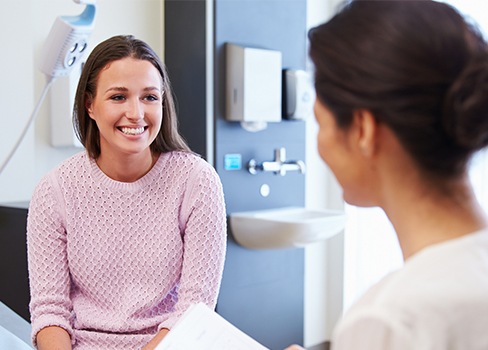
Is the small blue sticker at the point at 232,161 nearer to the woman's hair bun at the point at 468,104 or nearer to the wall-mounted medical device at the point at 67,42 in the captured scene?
the wall-mounted medical device at the point at 67,42

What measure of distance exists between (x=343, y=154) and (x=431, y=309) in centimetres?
21

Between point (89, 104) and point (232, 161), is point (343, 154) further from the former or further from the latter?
point (232, 161)

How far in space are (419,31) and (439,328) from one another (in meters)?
0.29

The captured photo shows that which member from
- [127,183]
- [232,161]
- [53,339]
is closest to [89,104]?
[127,183]

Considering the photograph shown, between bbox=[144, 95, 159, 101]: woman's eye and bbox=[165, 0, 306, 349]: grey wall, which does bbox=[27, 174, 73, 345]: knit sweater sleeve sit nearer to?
bbox=[144, 95, 159, 101]: woman's eye

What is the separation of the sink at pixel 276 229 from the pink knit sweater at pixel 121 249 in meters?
0.95

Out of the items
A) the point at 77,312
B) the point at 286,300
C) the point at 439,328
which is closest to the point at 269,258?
the point at 286,300

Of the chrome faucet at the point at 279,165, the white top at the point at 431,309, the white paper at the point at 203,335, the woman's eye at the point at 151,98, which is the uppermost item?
the woman's eye at the point at 151,98

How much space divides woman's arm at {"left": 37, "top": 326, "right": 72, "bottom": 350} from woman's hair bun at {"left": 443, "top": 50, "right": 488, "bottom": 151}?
98cm

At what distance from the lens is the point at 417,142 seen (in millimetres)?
680

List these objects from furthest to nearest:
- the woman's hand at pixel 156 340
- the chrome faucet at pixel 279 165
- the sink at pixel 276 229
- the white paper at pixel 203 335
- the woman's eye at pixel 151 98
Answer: the chrome faucet at pixel 279 165 < the sink at pixel 276 229 < the woman's eye at pixel 151 98 < the woman's hand at pixel 156 340 < the white paper at pixel 203 335


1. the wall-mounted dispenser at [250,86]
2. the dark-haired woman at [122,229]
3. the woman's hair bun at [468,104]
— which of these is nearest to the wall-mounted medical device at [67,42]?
→ the dark-haired woman at [122,229]

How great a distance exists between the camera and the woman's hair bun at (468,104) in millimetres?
655

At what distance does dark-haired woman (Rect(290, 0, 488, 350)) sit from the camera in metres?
0.63
